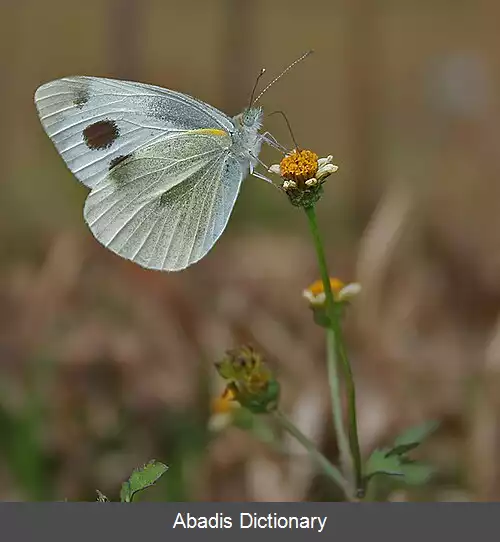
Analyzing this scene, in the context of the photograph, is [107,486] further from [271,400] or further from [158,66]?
[158,66]

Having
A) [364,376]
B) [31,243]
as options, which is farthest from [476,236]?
[31,243]

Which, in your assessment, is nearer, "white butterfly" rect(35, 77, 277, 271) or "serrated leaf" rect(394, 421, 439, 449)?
"serrated leaf" rect(394, 421, 439, 449)

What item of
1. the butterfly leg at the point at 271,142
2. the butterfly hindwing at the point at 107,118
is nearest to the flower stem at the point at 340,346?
the butterfly leg at the point at 271,142

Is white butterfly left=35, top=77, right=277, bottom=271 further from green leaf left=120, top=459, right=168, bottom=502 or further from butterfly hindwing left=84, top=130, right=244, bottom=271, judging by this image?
green leaf left=120, top=459, right=168, bottom=502

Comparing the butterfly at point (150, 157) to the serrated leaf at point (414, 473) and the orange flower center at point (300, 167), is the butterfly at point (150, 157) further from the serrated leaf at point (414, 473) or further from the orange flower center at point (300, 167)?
the serrated leaf at point (414, 473)

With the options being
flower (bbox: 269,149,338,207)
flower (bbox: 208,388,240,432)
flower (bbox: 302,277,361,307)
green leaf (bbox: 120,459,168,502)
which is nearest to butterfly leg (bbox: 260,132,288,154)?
flower (bbox: 269,149,338,207)

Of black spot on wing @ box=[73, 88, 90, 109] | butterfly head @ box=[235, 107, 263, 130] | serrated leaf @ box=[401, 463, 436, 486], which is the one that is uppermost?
black spot on wing @ box=[73, 88, 90, 109]

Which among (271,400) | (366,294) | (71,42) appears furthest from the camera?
(71,42)

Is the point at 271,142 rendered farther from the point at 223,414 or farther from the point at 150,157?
the point at 223,414
